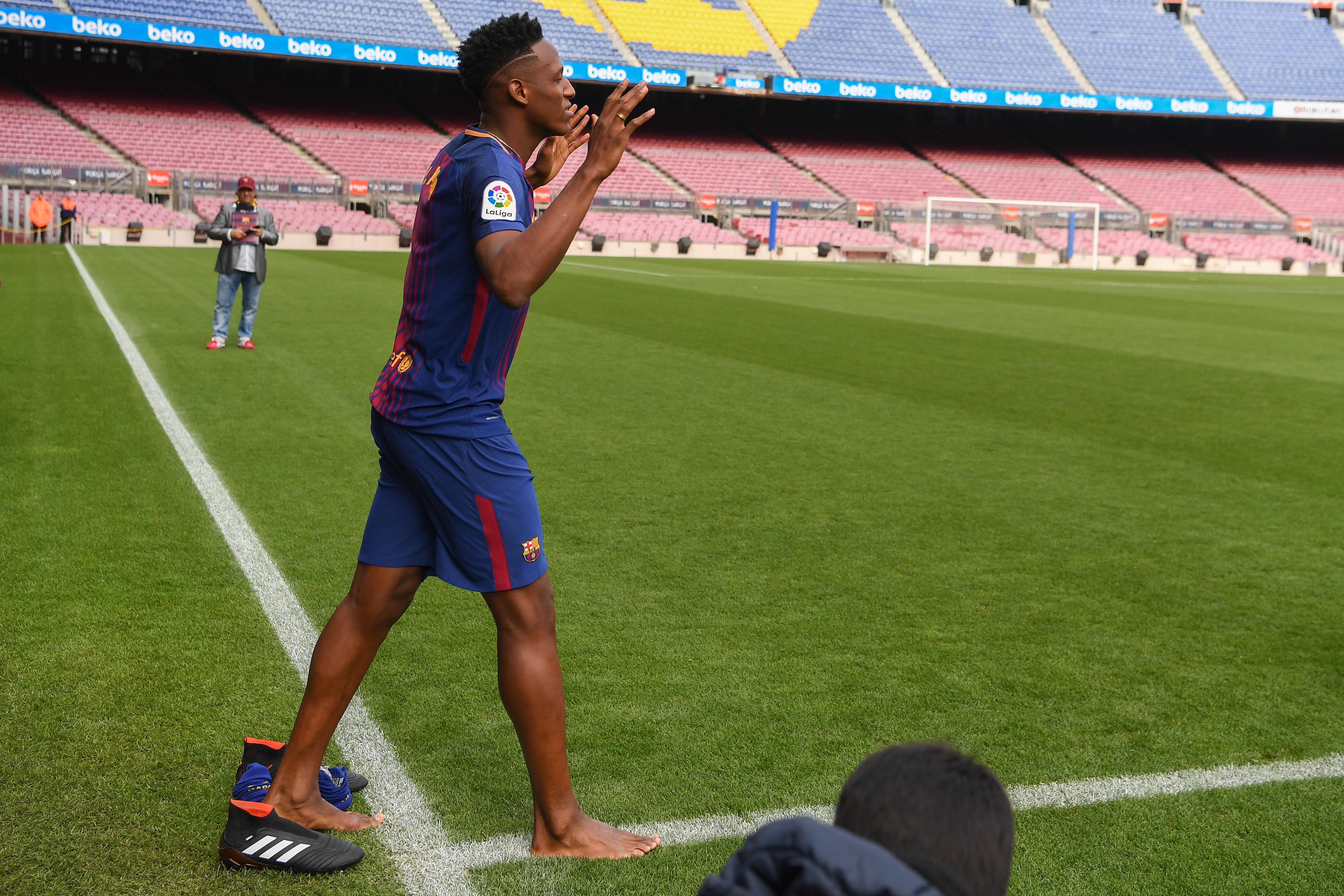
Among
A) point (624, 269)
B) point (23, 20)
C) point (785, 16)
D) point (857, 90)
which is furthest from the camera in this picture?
point (785, 16)

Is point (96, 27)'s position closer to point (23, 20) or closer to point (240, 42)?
point (23, 20)

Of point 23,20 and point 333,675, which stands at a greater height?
point 23,20

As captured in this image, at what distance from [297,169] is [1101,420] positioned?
39607 millimetres

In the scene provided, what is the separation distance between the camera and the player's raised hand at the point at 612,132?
261 cm

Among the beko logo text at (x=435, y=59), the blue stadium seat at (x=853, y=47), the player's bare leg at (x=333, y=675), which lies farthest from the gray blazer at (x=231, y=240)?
the blue stadium seat at (x=853, y=47)

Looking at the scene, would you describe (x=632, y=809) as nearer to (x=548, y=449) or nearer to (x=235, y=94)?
(x=548, y=449)

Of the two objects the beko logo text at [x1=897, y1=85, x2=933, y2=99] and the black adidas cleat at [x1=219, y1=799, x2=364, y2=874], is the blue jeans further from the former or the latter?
the beko logo text at [x1=897, y1=85, x2=933, y2=99]

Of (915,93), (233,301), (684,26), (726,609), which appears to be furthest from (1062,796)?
(684,26)

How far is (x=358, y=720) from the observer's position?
3809 mm

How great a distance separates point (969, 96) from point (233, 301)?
45.9m

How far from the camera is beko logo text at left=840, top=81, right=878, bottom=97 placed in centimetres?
5144

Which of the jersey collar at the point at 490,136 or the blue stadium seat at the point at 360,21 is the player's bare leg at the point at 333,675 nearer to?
the jersey collar at the point at 490,136

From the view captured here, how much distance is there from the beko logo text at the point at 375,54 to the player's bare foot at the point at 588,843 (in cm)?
4608

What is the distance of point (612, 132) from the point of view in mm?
2652
